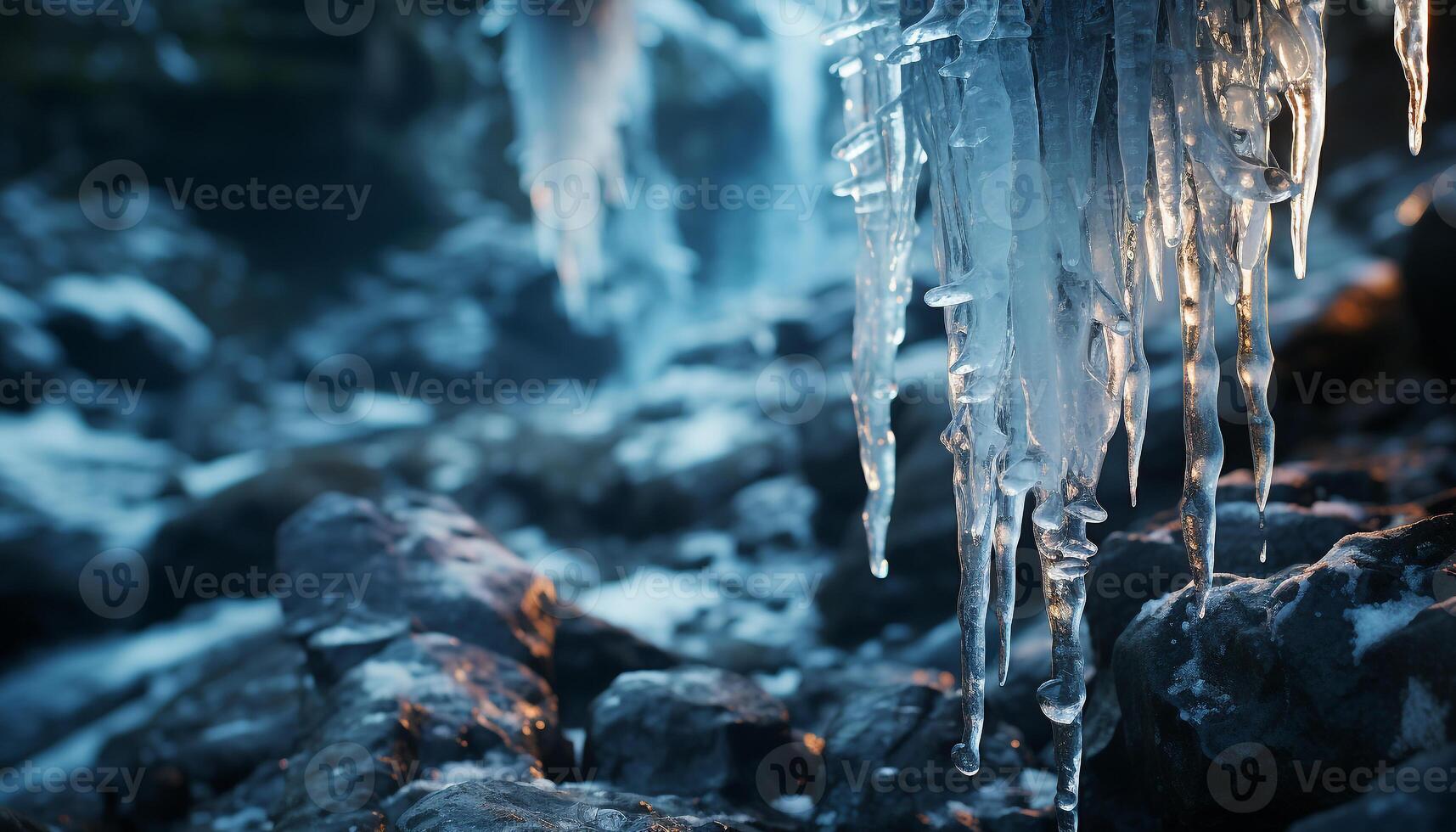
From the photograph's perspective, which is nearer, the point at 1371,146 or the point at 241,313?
the point at 1371,146

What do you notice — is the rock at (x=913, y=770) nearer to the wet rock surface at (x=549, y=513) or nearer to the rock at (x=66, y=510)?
the wet rock surface at (x=549, y=513)

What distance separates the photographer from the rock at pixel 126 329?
12.3m

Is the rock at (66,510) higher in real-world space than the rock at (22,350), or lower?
lower

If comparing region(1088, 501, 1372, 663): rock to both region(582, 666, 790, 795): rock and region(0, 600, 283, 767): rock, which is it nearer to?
region(582, 666, 790, 795): rock

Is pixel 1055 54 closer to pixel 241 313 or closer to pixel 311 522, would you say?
pixel 311 522

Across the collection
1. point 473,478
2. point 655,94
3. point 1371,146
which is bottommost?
point 473,478

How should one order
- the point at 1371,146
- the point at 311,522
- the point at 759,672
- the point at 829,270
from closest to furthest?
the point at 311,522
the point at 759,672
the point at 1371,146
the point at 829,270

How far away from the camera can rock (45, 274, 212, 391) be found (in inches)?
484

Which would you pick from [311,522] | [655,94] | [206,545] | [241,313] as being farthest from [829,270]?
[311,522]

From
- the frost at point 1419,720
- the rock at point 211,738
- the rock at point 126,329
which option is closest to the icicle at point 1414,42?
the frost at point 1419,720

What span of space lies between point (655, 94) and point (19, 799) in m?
17.8

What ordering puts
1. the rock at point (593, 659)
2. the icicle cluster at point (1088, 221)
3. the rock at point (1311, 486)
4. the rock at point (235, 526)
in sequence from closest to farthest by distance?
1. the icicle cluster at point (1088, 221)
2. the rock at point (1311, 486)
3. the rock at point (593, 659)
4. the rock at point (235, 526)

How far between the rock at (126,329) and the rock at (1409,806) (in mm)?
15236

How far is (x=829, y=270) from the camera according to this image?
728 inches
